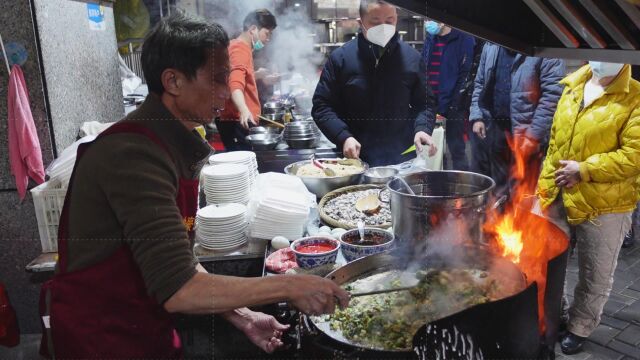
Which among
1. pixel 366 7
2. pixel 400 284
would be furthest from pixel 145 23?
pixel 400 284

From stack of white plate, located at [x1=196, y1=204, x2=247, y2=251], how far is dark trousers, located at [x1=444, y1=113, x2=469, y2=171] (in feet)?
15.0

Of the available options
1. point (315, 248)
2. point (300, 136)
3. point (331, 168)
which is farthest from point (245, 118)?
point (315, 248)

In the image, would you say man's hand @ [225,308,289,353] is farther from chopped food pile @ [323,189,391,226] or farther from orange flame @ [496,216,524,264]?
orange flame @ [496,216,524,264]

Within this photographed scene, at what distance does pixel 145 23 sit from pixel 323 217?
16.8 ft

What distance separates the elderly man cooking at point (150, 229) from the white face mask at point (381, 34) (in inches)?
105

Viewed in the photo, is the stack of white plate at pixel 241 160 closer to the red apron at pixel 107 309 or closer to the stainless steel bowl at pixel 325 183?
Answer: the stainless steel bowl at pixel 325 183

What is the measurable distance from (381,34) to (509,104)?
178 centimetres

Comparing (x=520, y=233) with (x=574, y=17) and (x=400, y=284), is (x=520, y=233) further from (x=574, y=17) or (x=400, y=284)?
(x=574, y=17)

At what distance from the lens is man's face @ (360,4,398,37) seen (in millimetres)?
3904

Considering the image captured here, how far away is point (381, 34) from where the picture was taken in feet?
13.2

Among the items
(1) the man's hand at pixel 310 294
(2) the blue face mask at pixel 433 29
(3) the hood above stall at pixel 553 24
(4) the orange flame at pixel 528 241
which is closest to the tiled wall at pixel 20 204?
(1) the man's hand at pixel 310 294

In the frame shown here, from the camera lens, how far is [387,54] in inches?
162

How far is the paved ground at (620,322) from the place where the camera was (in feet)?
11.3

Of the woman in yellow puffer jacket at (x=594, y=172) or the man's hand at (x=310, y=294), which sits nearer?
the man's hand at (x=310, y=294)
